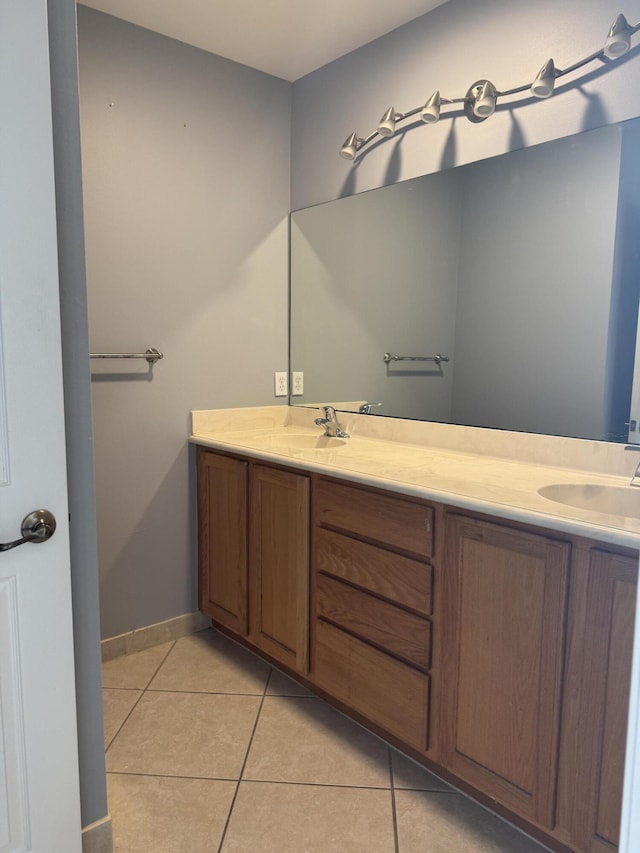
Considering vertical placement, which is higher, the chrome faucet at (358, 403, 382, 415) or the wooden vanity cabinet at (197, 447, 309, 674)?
the chrome faucet at (358, 403, 382, 415)

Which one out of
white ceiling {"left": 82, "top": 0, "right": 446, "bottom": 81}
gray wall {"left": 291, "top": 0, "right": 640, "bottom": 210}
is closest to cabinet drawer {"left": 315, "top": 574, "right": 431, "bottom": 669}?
gray wall {"left": 291, "top": 0, "right": 640, "bottom": 210}

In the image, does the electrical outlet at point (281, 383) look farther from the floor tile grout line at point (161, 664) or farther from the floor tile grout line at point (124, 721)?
the floor tile grout line at point (124, 721)

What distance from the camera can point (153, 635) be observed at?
237cm

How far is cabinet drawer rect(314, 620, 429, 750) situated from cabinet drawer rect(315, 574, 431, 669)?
35mm

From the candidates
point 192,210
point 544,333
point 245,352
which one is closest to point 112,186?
point 192,210

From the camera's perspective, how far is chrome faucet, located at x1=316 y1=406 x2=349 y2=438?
2418mm

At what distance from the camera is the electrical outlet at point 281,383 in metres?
2.67

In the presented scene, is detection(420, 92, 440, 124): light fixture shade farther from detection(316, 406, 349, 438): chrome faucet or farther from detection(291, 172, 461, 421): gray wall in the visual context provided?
detection(316, 406, 349, 438): chrome faucet

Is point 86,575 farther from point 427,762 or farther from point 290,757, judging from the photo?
point 427,762

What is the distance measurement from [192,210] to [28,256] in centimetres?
139

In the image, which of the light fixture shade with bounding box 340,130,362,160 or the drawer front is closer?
the drawer front

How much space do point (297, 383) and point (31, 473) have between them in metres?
1.70

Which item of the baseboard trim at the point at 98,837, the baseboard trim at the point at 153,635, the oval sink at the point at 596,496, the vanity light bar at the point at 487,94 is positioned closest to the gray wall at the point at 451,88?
the vanity light bar at the point at 487,94

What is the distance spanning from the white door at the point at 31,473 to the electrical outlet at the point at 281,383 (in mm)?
1590
